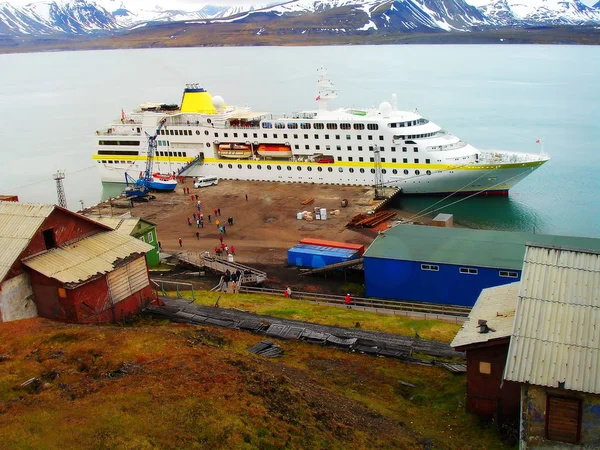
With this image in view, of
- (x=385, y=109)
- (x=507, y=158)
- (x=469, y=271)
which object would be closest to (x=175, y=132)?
(x=385, y=109)

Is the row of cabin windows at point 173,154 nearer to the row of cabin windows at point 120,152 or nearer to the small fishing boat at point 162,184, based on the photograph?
the row of cabin windows at point 120,152

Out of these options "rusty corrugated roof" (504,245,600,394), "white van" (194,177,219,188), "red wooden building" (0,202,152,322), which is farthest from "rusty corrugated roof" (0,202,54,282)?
"white van" (194,177,219,188)

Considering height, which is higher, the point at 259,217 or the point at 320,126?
the point at 320,126

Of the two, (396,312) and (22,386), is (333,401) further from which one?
(396,312)

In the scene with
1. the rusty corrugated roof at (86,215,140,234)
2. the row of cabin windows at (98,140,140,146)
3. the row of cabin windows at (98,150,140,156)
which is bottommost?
the rusty corrugated roof at (86,215,140,234)

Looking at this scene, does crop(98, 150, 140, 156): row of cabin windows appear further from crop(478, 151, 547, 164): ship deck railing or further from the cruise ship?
crop(478, 151, 547, 164): ship deck railing

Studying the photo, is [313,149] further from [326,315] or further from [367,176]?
[326,315]
